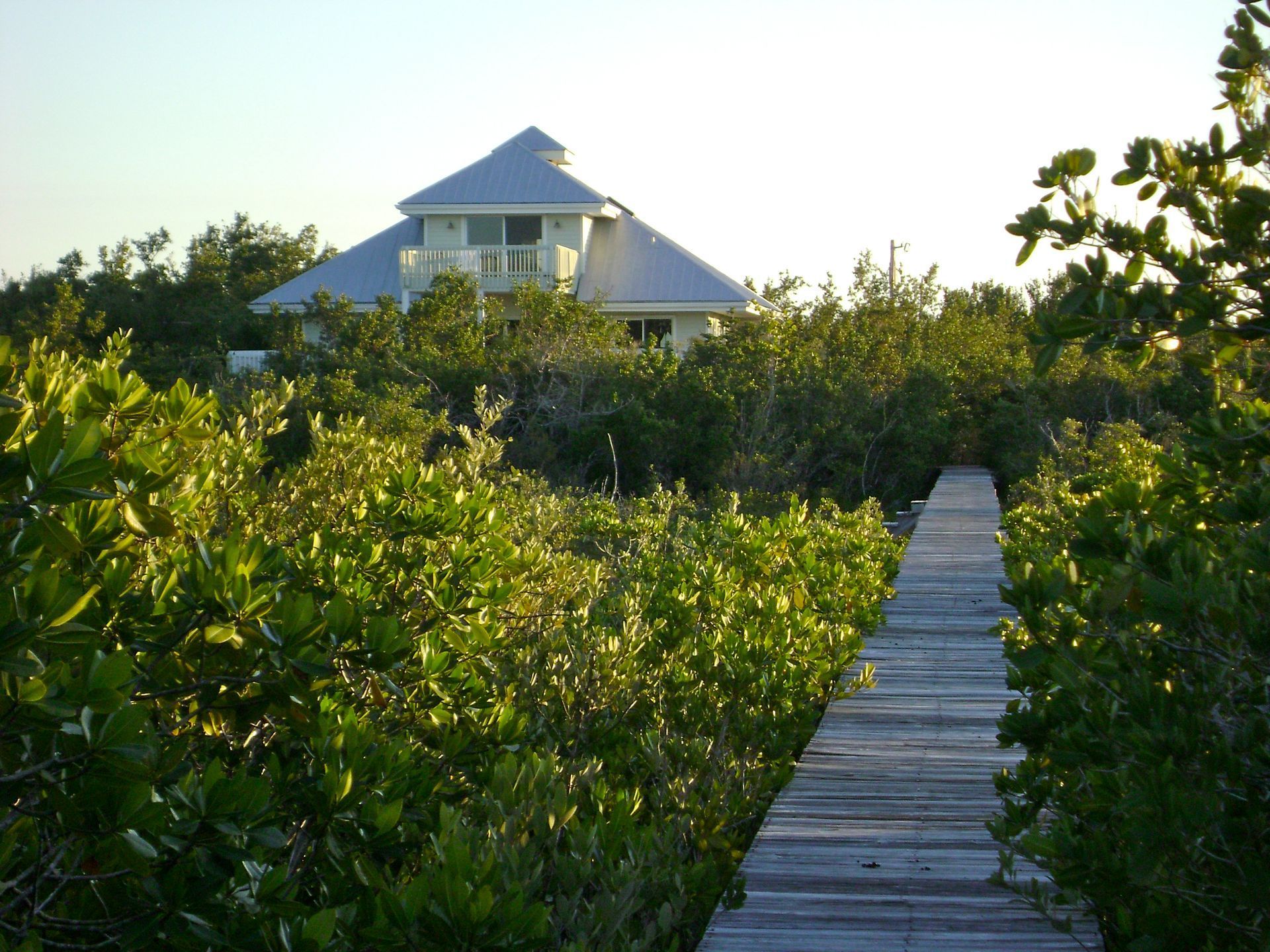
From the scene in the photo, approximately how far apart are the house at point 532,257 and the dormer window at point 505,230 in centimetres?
2

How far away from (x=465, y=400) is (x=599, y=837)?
15.5 m

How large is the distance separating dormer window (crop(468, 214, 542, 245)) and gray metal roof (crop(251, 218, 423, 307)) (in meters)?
1.88

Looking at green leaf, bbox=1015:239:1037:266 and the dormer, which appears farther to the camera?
the dormer

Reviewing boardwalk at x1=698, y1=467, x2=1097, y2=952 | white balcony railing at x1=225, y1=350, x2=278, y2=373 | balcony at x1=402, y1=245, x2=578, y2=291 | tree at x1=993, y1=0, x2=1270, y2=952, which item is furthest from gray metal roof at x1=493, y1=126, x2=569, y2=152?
tree at x1=993, y1=0, x2=1270, y2=952

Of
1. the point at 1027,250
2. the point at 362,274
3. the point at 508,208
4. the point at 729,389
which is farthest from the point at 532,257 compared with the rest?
the point at 1027,250

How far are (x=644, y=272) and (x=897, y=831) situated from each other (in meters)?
25.8

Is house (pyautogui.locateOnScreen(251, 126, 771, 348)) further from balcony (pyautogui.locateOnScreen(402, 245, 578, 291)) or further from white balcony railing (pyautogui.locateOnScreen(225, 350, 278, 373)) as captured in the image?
white balcony railing (pyautogui.locateOnScreen(225, 350, 278, 373))

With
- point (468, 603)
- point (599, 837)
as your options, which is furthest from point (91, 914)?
point (468, 603)

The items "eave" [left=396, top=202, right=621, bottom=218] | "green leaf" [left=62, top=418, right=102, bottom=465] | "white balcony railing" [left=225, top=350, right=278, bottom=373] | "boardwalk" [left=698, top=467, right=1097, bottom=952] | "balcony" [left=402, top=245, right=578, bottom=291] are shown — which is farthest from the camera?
"eave" [left=396, top=202, right=621, bottom=218]

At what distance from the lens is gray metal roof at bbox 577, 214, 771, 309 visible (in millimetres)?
28391

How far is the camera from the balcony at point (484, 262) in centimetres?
2795

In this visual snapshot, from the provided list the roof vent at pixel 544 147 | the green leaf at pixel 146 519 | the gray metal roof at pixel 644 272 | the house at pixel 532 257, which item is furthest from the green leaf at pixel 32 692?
the roof vent at pixel 544 147

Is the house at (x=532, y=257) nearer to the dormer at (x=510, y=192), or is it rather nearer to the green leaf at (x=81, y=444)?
the dormer at (x=510, y=192)

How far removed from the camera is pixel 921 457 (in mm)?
20688
